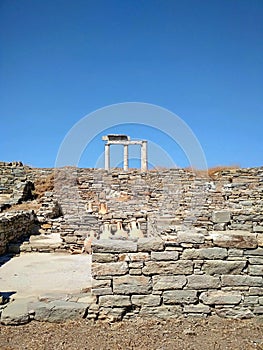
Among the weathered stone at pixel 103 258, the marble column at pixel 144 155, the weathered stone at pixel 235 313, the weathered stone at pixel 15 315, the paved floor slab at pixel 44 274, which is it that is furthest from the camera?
the marble column at pixel 144 155

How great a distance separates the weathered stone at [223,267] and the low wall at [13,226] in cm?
652

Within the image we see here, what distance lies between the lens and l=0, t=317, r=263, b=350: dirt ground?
403cm

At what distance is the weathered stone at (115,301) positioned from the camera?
4691 mm

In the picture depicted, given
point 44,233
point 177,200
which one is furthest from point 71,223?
point 177,200

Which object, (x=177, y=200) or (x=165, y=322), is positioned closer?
(x=165, y=322)

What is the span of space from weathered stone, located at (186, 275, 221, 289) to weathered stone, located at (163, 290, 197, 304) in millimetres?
93

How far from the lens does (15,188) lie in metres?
19.9

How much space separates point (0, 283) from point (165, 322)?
3759 mm

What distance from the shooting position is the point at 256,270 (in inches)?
185

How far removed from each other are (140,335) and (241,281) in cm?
156

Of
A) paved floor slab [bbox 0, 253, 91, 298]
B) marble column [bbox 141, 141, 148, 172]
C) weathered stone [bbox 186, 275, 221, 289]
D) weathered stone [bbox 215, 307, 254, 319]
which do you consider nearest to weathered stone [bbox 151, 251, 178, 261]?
weathered stone [bbox 186, 275, 221, 289]

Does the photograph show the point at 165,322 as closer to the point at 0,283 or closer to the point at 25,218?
the point at 0,283

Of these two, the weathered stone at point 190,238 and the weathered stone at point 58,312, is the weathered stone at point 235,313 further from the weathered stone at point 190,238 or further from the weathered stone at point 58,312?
the weathered stone at point 58,312

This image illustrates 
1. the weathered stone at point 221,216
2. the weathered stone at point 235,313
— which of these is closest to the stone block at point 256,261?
the weathered stone at point 235,313
